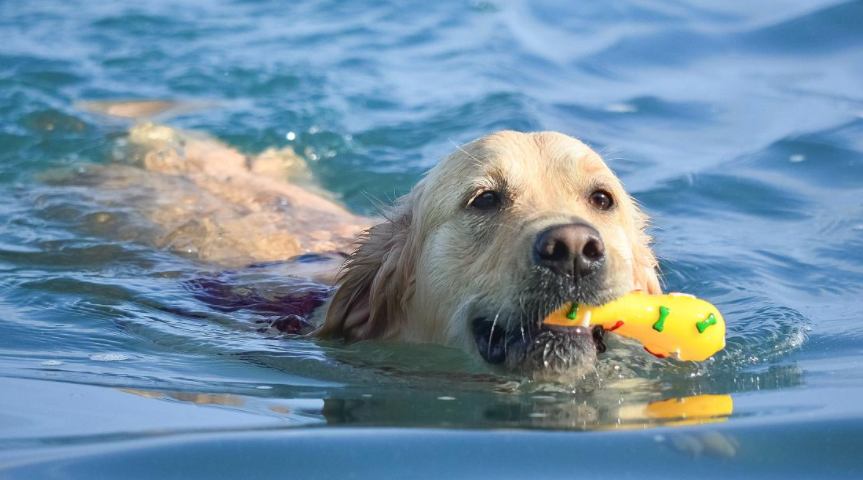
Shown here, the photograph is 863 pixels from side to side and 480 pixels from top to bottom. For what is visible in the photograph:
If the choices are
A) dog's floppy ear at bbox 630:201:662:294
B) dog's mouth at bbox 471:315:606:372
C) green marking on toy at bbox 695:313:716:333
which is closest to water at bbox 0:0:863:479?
dog's mouth at bbox 471:315:606:372

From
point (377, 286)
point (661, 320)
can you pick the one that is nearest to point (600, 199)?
point (661, 320)

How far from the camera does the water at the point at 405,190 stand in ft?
11.3

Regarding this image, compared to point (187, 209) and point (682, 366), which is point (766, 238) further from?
point (187, 209)

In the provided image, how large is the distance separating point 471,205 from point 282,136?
4.71 m

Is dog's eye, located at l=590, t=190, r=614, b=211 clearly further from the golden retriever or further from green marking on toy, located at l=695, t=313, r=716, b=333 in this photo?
green marking on toy, located at l=695, t=313, r=716, b=333

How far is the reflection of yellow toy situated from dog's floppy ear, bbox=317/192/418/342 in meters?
1.07

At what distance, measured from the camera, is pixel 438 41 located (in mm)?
12148

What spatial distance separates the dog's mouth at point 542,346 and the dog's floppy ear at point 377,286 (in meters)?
0.83

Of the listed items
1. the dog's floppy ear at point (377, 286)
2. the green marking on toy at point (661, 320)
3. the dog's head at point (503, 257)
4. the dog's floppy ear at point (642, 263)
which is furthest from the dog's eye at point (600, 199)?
the dog's floppy ear at point (377, 286)

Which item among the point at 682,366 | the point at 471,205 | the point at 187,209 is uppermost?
the point at 187,209

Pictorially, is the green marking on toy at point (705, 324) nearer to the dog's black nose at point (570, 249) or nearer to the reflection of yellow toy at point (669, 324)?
the reflection of yellow toy at point (669, 324)

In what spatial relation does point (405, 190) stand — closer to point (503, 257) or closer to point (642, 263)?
point (642, 263)

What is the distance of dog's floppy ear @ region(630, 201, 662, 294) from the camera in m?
5.00

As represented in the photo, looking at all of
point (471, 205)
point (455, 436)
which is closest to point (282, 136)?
point (471, 205)
